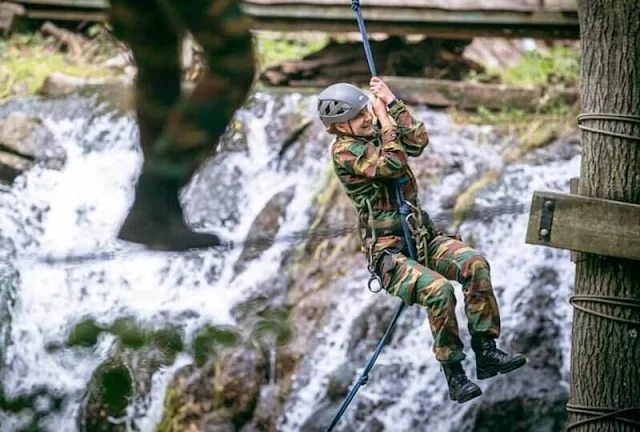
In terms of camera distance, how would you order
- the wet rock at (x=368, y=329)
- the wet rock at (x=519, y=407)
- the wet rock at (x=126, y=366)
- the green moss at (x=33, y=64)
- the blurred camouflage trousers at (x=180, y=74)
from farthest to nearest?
the green moss at (x=33, y=64) < the wet rock at (x=368, y=329) < the wet rock at (x=519, y=407) < the wet rock at (x=126, y=366) < the blurred camouflage trousers at (x=180, y=74)

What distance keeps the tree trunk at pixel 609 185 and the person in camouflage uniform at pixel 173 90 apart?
2.43 m

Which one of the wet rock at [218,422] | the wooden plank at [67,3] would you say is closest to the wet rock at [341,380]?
the wet rock at [218,422]

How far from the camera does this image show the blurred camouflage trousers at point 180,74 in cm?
126

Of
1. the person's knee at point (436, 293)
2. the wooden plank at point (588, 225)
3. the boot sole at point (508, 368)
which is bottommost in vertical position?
the boot sole at point (508, 368)

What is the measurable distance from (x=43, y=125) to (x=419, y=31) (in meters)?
3.09

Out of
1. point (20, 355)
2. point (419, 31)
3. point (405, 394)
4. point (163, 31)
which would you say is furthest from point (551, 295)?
point (163, 31)

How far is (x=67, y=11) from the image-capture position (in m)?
8.96

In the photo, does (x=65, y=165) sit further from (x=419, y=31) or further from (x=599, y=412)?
(x=599, y=412)

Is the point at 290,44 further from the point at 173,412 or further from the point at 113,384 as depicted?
the point at 113,384

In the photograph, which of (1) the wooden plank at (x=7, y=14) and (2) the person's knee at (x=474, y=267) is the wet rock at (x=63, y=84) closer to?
(1) the wooden plank at (x=7, y=14)

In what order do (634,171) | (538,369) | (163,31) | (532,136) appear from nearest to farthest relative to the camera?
(163,31) → (634,171) → (538,369) → (532,136)

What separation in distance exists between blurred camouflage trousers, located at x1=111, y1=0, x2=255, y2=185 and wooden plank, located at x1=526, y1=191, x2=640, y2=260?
91.1 inches

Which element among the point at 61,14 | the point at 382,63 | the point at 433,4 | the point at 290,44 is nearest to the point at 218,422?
the point at 382,63

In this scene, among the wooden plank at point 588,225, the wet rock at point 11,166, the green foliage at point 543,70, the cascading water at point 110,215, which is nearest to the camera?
the wooden plank at point 588,225
